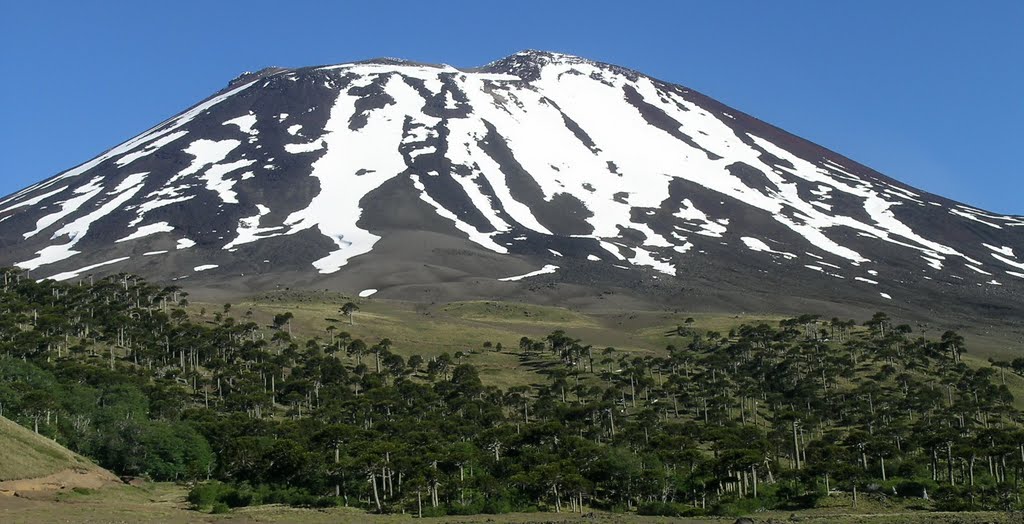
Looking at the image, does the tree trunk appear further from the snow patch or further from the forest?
the snow patch

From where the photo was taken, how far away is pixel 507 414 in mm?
93562

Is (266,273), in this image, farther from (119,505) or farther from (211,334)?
(119,505)

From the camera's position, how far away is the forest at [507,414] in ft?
193

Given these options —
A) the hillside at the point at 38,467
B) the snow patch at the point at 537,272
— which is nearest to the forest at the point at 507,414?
the hillside at the point at 38,467

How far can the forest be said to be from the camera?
5888 cm

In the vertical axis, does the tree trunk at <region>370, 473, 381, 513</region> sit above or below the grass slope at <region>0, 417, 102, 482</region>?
below

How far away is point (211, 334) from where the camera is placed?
354 feet

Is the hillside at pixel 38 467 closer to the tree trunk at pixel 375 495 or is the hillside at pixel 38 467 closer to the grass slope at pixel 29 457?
the grass slope at pixel 29 457

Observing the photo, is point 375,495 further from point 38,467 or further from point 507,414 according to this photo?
point 507,414

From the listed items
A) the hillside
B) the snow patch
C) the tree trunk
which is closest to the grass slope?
the hillside

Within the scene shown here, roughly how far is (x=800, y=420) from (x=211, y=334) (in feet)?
198

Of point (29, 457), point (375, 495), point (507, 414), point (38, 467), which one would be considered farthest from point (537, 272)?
point (38, 467)

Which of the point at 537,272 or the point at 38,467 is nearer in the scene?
the point at 38,467

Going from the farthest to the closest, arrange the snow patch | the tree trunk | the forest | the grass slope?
the snow patch, the forest, the tree trunk, the grass slope
